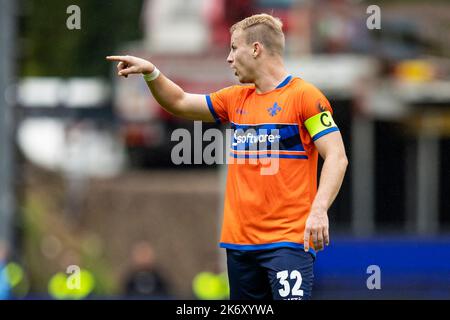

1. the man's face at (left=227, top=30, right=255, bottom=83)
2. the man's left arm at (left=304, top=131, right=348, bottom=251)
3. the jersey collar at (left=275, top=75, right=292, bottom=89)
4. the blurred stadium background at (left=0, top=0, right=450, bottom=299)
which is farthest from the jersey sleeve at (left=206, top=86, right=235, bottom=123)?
the blurred stadium background at (left=0, top=0, right=450, bottom=299)

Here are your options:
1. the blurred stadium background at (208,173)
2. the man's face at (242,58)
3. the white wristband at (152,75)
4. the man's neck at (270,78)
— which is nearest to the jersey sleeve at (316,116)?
the man's neck at (270,78)

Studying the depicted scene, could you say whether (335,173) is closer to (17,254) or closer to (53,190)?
(17,254)

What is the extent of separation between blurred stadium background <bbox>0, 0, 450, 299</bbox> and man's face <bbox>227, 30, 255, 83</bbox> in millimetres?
8163

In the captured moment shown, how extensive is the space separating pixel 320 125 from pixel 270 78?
47cm

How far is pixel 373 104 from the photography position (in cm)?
2177

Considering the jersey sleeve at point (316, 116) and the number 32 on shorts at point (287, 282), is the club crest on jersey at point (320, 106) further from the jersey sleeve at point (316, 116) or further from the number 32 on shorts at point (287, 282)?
the number 32 on shorts at point (287, 282)

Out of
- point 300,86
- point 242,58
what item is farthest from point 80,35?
point 300,86

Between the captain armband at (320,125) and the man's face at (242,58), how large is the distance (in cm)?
50

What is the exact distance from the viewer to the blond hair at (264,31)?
736 cm

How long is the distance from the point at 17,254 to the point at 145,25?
1608 centimetres

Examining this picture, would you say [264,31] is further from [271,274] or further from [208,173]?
[208,173]

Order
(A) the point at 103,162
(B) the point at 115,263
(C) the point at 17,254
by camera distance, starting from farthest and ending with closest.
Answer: (A) the point at 103,162 < (B) the point at 115,263 < (C) the point at 17,254
